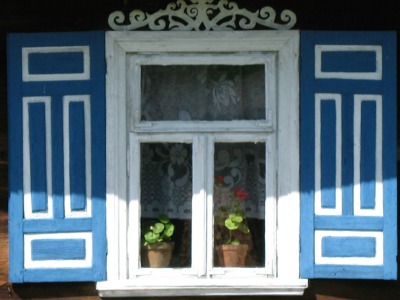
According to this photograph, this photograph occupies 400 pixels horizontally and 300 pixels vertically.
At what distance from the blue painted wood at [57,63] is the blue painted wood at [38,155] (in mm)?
183

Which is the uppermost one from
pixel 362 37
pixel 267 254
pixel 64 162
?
pixel 362 37

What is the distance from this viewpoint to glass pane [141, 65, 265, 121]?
6797 mm

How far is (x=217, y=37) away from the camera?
664cm

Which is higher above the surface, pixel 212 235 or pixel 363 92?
pixel 363 92

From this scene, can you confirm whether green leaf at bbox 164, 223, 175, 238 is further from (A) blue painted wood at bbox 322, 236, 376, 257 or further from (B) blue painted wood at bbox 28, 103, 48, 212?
(A) blue painted wood at bbox 322, 236, 376, 257

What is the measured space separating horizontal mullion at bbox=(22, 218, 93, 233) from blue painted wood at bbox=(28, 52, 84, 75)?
2.49ft

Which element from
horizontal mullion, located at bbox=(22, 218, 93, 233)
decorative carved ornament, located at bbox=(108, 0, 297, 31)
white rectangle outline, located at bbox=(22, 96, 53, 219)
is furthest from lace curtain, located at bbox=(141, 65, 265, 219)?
white rectangle outline, located at bbox=(22, 96, 53, 219)

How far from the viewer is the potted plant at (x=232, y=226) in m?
6.73

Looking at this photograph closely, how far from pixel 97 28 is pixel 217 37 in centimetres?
63

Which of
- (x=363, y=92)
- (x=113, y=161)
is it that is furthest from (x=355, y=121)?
(x=113, y=161)

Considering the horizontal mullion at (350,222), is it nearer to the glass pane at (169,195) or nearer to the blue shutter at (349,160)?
the blue shutter at (349,160)

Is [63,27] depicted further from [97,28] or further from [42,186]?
[42,186]

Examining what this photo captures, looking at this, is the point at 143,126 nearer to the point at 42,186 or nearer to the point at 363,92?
the point at 42,186

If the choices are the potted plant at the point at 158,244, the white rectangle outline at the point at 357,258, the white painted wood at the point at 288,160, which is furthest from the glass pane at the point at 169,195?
the white rectangle outline at the point at 357,258
